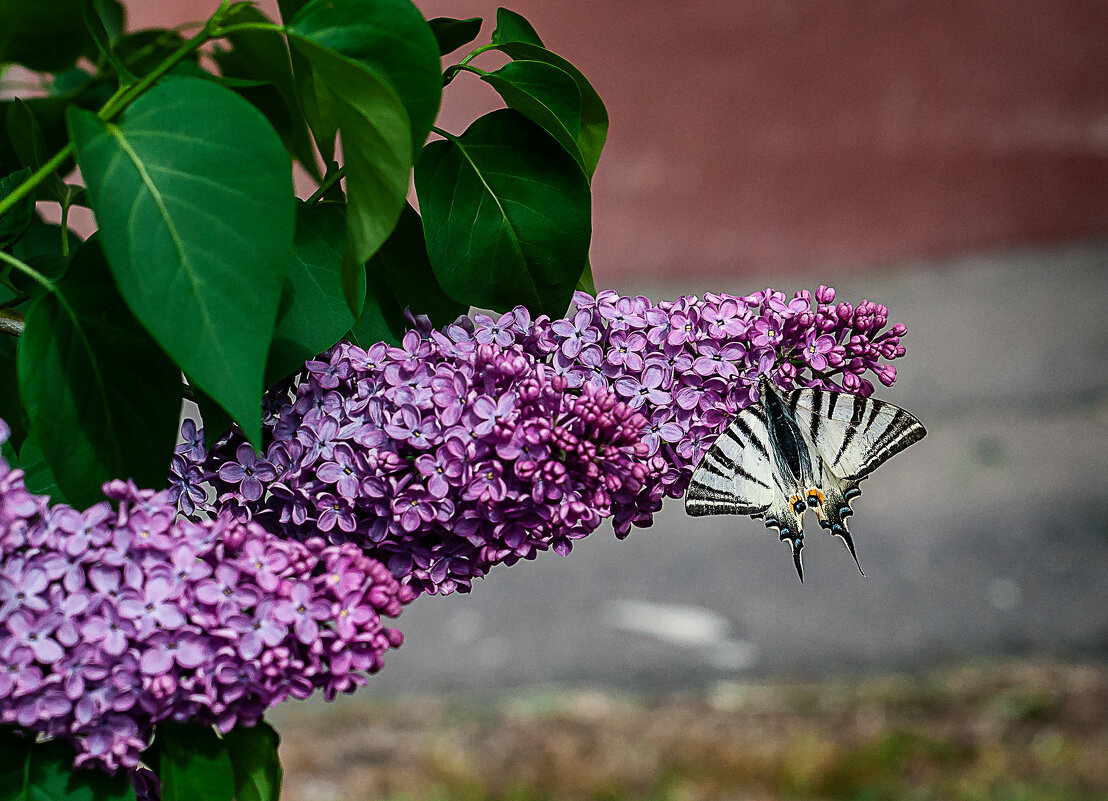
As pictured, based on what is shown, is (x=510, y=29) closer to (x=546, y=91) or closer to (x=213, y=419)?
(x=546, y=91)

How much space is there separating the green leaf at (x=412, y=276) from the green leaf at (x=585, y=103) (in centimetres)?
8

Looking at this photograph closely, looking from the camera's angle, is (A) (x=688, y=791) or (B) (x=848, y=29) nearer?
(A) (x=688, y=791)

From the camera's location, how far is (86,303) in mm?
348

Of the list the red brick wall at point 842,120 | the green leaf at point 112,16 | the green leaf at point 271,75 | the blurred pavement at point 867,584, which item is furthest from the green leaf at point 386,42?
the red brick wall at point 842,120

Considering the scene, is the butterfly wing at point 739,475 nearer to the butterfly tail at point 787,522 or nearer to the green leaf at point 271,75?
the butterfly tail at point 787,522

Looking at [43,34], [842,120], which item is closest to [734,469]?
[43,34]

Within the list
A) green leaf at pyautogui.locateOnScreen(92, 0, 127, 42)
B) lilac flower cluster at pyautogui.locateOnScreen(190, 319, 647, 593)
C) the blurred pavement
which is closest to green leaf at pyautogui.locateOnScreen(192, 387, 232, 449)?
lilac flower cluster at pyautogui.locateOnScreen(190, 319, 647, 593)

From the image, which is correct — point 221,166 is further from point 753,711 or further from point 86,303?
point 753,711

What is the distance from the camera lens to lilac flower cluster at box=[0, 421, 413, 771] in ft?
1.04

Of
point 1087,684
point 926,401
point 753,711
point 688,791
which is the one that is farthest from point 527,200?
point 926,401

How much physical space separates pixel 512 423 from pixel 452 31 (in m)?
0.20

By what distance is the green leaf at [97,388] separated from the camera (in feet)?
1.11

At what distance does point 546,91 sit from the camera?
42 centimetres

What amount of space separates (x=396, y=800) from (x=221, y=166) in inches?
56.2
